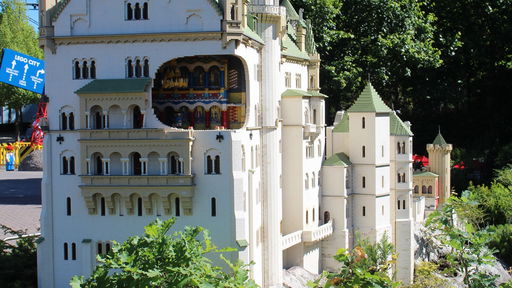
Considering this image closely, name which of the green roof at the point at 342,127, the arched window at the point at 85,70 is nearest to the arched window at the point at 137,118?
the arched window at the point at 85,70

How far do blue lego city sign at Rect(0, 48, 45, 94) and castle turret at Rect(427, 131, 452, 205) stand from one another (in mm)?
30172

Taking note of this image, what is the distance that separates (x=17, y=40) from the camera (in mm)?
109750

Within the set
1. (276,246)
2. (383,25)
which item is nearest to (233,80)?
(276,246)

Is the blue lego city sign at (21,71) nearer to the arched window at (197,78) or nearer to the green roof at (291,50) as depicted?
the green roof at (291,50)

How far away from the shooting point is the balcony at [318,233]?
189 ft

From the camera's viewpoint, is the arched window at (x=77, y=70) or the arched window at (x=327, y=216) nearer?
the arched window at (x=77, y=70)

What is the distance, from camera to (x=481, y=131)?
3829 inches

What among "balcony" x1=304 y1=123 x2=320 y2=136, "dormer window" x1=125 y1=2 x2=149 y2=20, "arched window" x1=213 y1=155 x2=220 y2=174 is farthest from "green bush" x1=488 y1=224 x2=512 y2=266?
"dormer window" x1=125 y1=2 x2=149 y2=20

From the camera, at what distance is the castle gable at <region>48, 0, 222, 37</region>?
47406 mm

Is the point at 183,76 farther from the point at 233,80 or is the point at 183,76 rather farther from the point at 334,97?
the point at 334,97

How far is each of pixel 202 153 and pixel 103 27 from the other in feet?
25.4

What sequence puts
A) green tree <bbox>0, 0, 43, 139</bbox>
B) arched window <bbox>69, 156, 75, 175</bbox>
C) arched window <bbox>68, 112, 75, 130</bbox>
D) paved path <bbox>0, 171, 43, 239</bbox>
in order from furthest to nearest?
green tree <bbox>0, 0, 43, 139</bbox>
paved path <bbox>0, 171, 43, 239</bbox>
arched window <bbox>69, 156, 75, 175</bbox>
arched window <bbox>68, 112, 75, 130</bbox>

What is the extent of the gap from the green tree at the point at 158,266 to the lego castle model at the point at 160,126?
573 centimetres

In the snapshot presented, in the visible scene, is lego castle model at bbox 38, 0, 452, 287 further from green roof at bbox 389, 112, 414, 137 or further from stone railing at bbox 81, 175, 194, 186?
green roof at bbox 389, 112, 414, 137
